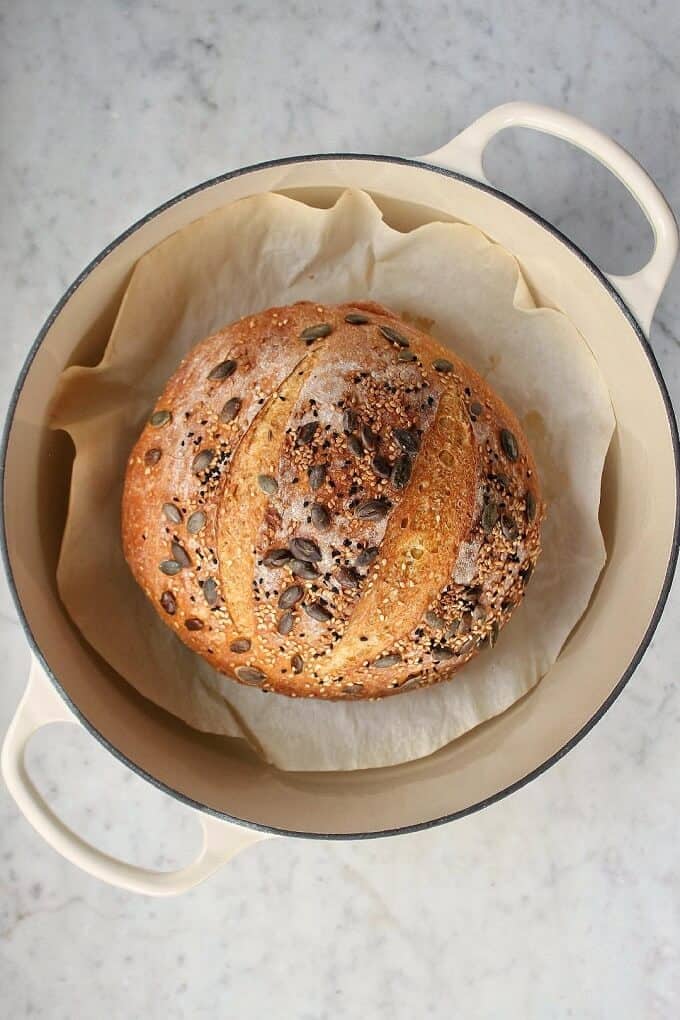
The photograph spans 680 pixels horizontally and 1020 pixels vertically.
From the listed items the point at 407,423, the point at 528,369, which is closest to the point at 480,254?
the point at 528,369

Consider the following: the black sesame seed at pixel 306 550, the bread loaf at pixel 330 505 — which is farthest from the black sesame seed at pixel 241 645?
the black sesame seed at pixel 306 550

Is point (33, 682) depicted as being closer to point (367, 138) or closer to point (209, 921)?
point (209, 921)

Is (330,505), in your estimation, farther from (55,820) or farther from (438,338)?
(55,820)

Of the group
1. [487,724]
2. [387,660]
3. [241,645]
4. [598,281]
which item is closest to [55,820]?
[241,645]

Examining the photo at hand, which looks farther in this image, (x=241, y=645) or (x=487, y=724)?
(x=487, y=724)

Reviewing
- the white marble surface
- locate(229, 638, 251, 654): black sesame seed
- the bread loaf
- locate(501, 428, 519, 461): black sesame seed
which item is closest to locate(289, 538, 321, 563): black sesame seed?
the bread loaf

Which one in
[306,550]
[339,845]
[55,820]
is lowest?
[339,845]

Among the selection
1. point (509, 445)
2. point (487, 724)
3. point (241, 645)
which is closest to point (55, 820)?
point (241, 645)

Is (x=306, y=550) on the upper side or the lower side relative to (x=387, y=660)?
upper
